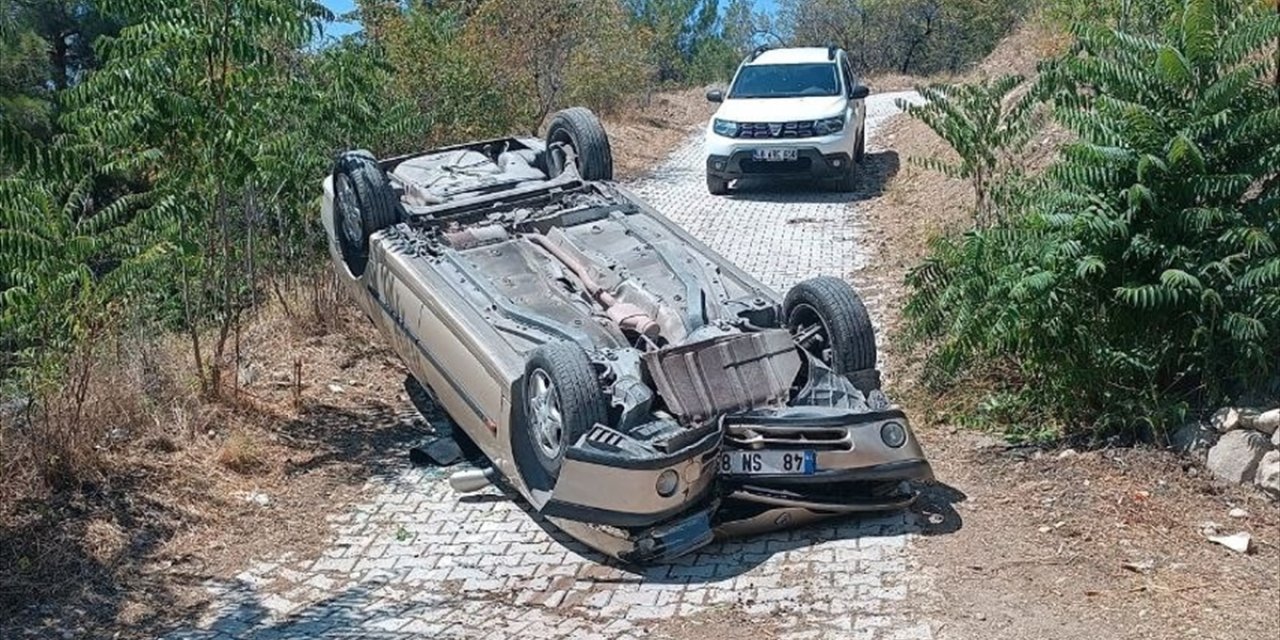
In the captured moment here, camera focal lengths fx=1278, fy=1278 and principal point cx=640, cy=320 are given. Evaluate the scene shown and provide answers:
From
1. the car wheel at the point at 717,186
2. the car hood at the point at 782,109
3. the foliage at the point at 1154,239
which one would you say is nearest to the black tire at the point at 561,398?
the foliage at the point at 1154,239

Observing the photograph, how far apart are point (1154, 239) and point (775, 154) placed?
9022mm

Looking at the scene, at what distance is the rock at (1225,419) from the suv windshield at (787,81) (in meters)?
10.2

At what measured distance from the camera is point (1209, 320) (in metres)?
6.81

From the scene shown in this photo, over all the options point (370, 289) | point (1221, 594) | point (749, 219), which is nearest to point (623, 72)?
point (749, 219)

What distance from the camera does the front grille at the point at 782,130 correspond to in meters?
15.7

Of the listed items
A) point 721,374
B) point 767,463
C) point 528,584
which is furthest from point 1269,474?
point 528,584

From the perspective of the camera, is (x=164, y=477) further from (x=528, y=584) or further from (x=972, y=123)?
(x=972, y=123)

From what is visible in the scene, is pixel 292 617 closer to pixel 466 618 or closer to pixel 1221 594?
pixel 466 618

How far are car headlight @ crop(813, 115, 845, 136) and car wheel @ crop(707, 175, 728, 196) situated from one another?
1.44 meters

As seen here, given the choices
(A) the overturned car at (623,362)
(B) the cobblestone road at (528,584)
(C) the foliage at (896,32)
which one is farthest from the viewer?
(C) the foliage at (896,32)

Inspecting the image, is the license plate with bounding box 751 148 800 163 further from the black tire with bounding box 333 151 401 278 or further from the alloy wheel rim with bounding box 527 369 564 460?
the alloy wheel rim with bounding box 527 369 564 460

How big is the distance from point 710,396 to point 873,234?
7.80 meters

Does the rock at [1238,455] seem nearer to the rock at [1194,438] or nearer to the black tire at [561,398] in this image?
the rock at [1194,438]

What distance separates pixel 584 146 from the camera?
10289 mm
